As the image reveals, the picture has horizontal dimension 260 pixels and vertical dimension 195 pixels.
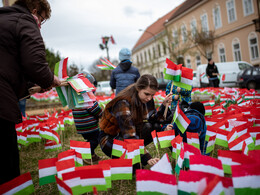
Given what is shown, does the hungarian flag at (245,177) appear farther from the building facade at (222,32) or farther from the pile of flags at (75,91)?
the building facade at (222,32)

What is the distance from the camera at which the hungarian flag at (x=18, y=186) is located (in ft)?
5.02

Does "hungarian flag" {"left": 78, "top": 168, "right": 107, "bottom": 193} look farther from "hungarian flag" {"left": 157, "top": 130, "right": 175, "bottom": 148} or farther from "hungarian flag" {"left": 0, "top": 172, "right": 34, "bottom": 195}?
"hungarian flag" {"left": 157, "top": 130, "right": 175, "bottom": 148}

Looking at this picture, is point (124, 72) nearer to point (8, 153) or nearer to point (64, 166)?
point (64, 166)

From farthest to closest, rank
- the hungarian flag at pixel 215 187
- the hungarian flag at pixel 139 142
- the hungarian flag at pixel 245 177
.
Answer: the hungarian flag at pixel 139 142 < the hungarian flag at pixel 245 177 < the hungarian flag at pixel 215 187

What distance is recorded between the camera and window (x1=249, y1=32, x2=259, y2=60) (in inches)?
677

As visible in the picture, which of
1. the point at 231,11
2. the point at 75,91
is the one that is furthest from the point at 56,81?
the point at 231,11

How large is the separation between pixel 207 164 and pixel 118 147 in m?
0.97

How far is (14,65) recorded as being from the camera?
154 centimetres

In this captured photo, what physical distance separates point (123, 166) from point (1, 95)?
3.20ft

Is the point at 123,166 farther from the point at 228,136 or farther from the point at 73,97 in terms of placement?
the point at 228,136

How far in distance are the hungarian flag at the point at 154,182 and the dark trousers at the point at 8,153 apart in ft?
3.01

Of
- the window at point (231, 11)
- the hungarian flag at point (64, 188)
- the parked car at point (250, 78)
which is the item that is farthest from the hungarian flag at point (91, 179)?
the window at point (231, 11)

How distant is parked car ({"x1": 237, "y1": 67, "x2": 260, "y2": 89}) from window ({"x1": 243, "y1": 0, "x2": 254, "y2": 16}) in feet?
25.6

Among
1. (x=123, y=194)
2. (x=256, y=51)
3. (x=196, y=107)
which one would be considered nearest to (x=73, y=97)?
(x=123, y=194)
